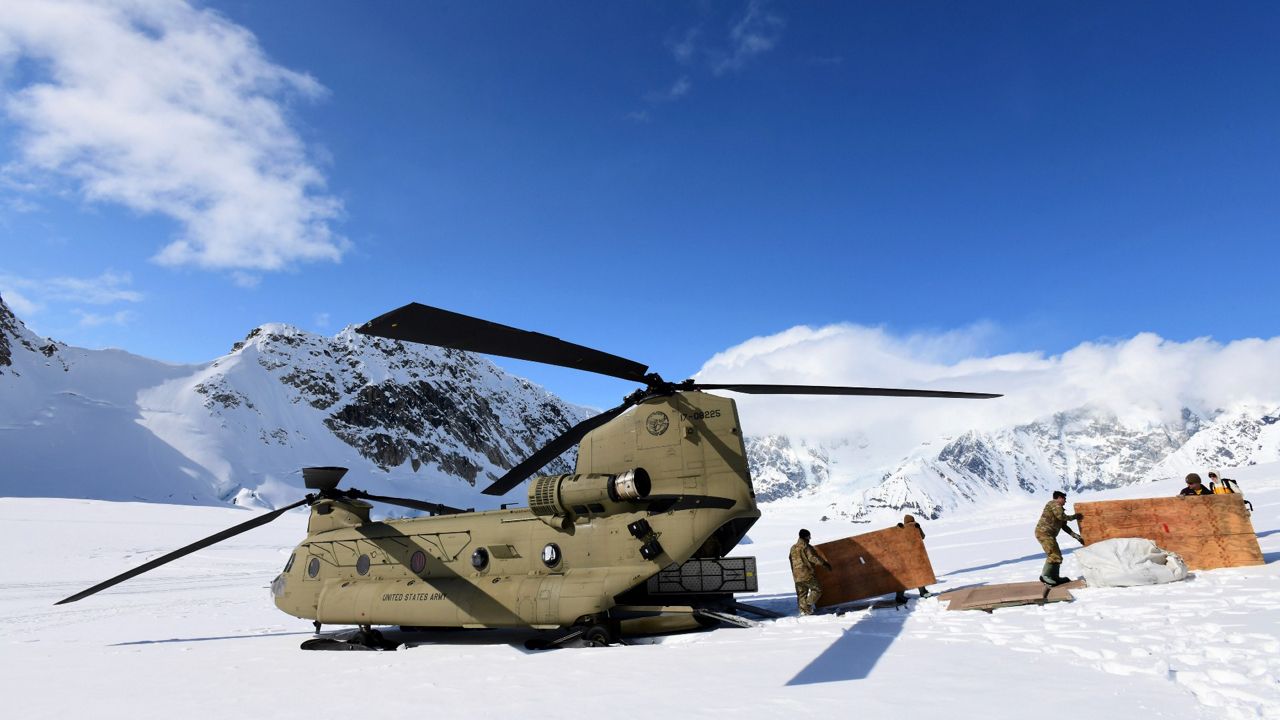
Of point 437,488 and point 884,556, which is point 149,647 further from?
point 437,488

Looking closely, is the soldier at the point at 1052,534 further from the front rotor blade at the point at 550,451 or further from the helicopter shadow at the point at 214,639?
the helicopter shadow at the point at 214,639

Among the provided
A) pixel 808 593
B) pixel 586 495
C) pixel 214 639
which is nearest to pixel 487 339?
pixel 586 495

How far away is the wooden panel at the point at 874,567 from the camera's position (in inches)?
477

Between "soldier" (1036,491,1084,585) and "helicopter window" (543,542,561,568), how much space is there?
26.4 feet

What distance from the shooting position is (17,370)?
88.9 metres

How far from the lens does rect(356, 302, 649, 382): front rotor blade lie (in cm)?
815

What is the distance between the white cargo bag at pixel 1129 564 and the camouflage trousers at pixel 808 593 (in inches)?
165

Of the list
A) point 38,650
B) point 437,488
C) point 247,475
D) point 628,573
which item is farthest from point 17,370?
point 628,573

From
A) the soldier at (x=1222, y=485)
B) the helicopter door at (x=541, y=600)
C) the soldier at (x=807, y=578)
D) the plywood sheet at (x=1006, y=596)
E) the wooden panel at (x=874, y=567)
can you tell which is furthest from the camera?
the soldier at (x=1222, y=485)

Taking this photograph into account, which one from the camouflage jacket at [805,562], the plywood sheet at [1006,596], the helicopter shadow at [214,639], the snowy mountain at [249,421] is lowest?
the helicopter shadow at [214,639]

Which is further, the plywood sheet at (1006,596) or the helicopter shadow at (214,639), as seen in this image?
the helicopter shadow at (214,639)

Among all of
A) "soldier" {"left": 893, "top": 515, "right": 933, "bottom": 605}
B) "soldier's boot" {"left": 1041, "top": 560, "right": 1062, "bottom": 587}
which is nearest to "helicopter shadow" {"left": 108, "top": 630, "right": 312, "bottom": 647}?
"soldier" {"left": 893, "top": 515, "right": 933, "bottom": 605}

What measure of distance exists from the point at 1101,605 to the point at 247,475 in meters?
100

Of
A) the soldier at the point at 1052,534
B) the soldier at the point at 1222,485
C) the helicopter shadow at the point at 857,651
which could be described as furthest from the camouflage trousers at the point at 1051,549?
the soldier at the point at 1222,485
